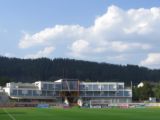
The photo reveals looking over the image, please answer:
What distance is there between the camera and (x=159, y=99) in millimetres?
193625

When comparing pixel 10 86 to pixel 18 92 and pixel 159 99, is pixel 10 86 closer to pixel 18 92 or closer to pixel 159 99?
pixel 18 92

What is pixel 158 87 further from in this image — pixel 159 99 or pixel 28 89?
pixel 28 89

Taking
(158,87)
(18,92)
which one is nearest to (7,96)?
(18,92)

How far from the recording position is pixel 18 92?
198 m

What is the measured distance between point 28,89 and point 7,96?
398 inches

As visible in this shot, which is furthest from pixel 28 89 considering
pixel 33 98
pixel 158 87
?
pixel 158 87

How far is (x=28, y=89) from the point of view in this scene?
7869 inches

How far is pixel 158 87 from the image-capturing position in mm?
190625

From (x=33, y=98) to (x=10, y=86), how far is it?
435 inches

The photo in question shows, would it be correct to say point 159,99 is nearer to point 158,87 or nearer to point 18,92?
point 158,87

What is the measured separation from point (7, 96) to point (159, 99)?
62422 mm

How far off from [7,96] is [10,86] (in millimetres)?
6604

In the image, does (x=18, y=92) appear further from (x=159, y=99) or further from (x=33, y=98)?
(x=159, y=99)

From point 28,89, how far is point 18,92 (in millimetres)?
4588
